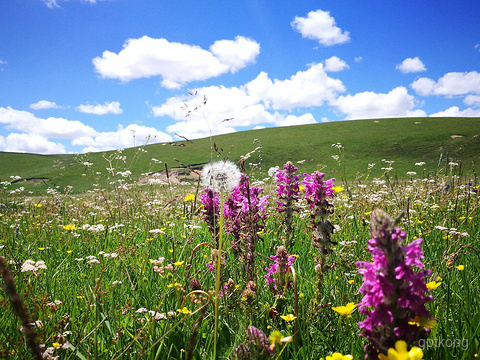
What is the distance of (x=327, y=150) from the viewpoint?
58844 mm

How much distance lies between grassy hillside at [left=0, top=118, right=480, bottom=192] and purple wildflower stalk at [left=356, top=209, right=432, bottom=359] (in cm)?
4089

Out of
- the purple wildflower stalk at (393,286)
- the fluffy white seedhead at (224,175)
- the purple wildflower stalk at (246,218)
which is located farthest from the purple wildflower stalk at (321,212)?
the purple wildflower stalk at (393,286)

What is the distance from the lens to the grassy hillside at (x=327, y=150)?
158 ft

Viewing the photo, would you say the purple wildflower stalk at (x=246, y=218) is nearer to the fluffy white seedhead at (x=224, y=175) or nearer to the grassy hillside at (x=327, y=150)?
the fluffy white seedhead at (x=224, y=175)

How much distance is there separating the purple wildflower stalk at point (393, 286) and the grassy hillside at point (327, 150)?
134ft

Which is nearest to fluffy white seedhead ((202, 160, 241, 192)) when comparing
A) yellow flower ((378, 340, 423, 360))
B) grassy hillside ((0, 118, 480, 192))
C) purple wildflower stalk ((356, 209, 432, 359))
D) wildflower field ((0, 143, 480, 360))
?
wildflower field ((0, 143, 480, 360))

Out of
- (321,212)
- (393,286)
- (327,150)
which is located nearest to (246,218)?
(321,212)

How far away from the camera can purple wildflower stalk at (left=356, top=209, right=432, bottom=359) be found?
106cm

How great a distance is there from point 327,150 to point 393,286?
2372 inches

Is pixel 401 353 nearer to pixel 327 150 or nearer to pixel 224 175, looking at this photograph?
pixel 224 175

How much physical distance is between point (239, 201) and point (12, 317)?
2086mm

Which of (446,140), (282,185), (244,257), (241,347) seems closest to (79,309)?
(244,257)

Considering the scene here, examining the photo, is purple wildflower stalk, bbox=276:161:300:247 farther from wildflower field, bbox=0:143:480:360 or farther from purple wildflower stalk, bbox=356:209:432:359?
purple wildflower stalk, bbox=356:209:432:359

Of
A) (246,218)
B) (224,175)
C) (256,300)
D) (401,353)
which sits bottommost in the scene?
(256,300)
